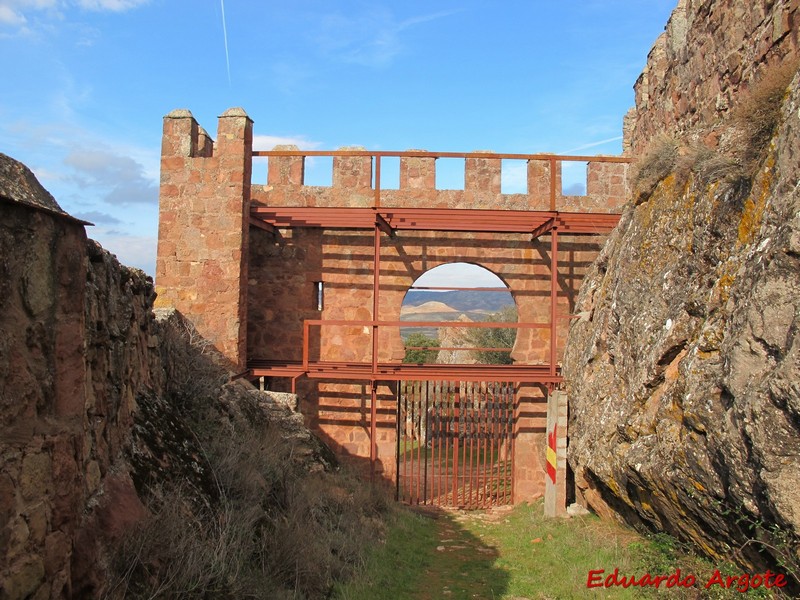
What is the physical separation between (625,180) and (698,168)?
4.93 m

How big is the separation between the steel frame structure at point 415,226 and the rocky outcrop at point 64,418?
5.22 meters

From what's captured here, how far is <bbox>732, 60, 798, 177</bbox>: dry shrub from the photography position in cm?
566

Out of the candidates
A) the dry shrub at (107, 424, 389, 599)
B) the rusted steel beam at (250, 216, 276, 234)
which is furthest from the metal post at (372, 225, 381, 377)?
the dry shrub at (107, 424, 389, 599)

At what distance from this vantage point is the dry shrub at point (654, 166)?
25.8 ft

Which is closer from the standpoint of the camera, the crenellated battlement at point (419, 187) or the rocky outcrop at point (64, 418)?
the rocky outcrop at point (64, 418)

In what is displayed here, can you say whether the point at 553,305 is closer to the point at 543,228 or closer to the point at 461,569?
the point at 543,228

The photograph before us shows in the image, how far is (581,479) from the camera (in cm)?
868

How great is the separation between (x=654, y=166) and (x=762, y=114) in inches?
90.2

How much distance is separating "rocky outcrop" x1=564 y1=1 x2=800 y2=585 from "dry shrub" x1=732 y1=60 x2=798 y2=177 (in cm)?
5

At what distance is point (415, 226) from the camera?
10.7 metres

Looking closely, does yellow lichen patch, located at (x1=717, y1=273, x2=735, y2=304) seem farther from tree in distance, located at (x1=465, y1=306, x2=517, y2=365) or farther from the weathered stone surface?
tree in distance, located at (x1=465, y1=306, x2=517, y2=365)

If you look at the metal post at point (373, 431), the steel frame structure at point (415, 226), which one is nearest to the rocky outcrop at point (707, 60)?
the steel frame structure at point (415, 226)

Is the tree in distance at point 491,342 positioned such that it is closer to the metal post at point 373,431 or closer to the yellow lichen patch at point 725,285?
the metal post at point 373,431

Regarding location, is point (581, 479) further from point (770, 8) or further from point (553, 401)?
point (770, 8)
